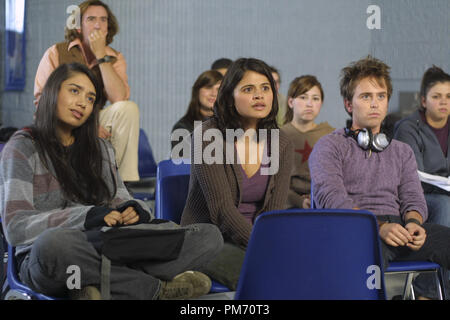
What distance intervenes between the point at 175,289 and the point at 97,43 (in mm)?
1938

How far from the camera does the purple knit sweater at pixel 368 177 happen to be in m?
2.37

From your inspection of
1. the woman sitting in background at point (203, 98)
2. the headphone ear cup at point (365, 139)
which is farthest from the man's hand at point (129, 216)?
the woman sitting in background at point (203, 98)

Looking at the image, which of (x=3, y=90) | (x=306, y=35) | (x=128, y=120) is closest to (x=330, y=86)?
(x=306, y=35)

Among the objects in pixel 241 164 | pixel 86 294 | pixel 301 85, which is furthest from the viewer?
pixel 301 85

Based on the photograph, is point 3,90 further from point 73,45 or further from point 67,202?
point 67,202

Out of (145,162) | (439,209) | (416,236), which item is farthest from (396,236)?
(145,162)

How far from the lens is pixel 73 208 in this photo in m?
1.86

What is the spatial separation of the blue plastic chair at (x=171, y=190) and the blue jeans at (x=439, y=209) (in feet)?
4.19

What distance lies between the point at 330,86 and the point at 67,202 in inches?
146

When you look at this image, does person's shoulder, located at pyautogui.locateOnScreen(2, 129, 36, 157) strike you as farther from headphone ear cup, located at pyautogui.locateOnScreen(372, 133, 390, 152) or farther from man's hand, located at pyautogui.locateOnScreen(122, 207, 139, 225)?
headphone ear cup, located at pyautogui.locateOnScreen(372, 133, 390, 152)

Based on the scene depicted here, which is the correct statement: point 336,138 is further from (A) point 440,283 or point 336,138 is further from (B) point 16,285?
(B) point 16,285

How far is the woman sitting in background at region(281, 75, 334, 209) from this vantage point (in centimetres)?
349

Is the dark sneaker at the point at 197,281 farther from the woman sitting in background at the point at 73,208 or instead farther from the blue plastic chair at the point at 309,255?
the blue plastic chair at the point at 309,255

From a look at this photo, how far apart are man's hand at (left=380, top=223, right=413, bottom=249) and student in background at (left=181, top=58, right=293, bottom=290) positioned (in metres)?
0.43
